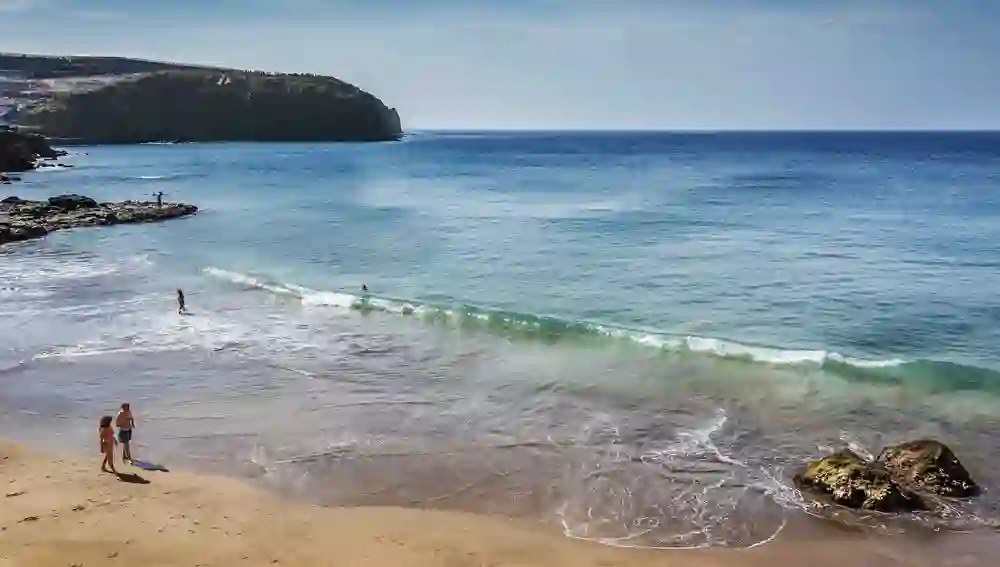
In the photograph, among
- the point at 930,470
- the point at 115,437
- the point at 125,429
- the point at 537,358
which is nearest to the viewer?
the point at 930,470

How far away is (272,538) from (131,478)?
3802 mm

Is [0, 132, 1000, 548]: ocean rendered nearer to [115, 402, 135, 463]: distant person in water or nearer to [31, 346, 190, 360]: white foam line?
[31, 346, 190, 360]: white foam line

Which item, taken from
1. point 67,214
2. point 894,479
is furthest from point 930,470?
point 67,214

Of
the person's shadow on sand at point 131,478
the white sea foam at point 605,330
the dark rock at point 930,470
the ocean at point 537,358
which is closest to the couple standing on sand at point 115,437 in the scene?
the person's shadow on sand at point 131,478

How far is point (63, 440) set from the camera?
56.3ft

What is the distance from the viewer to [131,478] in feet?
49.7

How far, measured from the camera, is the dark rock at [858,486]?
13891 mm

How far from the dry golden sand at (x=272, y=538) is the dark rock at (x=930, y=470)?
7.57 ft

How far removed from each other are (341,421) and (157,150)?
481 feet

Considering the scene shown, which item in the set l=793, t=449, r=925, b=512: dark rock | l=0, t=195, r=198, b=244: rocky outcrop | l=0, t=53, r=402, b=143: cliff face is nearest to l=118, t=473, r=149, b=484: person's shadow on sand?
l=793, t=449, r=925, b=512: dark rock

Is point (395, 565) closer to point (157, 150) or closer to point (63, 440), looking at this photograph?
point (63, 440)

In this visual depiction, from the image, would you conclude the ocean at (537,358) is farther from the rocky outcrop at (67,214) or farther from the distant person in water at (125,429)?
the rocky outcrop at (67,214)

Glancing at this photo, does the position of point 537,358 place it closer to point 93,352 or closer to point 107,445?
point 107,445

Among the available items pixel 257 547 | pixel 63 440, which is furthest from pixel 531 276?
pixel 257 547
